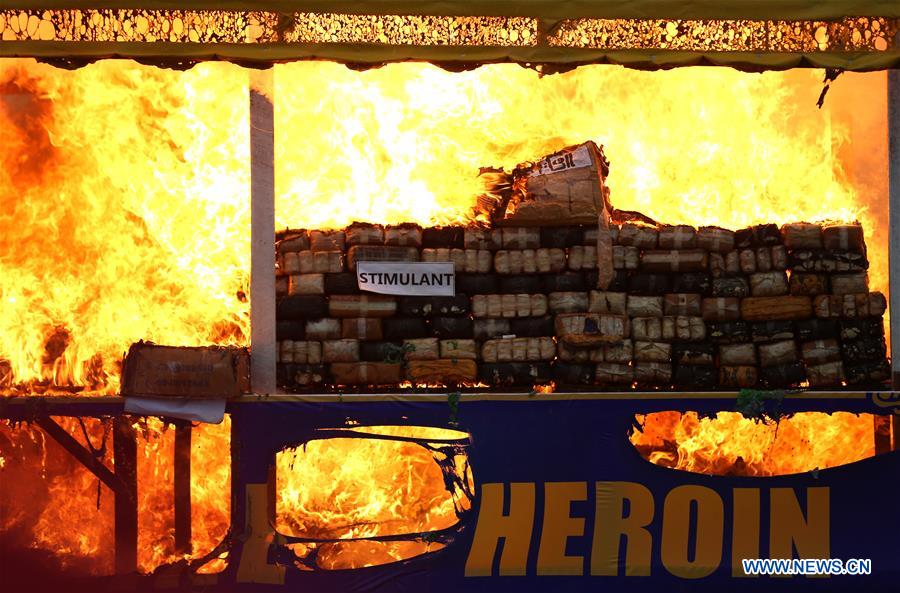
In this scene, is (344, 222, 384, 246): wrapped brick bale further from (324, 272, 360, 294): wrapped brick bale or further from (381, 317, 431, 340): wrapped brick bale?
(381, 317, 431, 340): wrapped brick bale

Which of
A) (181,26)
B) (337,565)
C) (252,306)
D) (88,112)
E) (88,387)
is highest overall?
(181,26)

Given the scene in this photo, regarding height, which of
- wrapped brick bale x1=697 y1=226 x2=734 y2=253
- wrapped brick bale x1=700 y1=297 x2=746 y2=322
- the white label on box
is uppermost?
the white label on box

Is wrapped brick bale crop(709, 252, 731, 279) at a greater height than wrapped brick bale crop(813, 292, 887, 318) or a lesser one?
greater

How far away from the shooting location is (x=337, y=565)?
6691mm

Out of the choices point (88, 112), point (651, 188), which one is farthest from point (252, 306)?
point (651, 188)

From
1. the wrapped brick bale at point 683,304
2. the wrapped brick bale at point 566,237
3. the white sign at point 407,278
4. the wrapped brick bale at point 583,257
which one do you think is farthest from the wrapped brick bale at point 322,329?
the wrapped brick bale at point 683,304

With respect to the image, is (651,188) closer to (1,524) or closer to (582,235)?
(582,235)

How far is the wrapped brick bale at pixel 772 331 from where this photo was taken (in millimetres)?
7277

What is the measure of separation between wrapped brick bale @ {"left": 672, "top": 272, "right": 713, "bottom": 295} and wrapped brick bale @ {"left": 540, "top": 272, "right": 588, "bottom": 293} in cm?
70

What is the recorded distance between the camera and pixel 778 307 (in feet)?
23.9

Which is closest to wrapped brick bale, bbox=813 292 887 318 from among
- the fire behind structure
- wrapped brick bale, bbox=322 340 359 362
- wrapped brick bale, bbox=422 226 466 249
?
the fire behind structure

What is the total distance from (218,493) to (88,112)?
9.86 feet

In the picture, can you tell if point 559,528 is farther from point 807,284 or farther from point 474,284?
point 807,284

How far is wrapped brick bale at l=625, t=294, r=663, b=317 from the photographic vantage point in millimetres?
7297
